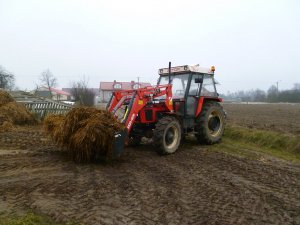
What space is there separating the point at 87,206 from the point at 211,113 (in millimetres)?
6225

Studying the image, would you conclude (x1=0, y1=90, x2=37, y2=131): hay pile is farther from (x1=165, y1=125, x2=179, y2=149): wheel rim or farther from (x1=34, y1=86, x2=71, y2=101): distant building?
(x1=34, y1=86, x2=71, y2=101): distant building

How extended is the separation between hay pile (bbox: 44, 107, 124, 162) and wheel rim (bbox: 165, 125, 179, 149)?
165 cm

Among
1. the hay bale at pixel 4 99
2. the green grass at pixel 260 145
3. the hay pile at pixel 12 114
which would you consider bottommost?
the green grass at pixel 260 145

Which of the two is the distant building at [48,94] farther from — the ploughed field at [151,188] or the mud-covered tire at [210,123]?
the ploughed field at [151,188]

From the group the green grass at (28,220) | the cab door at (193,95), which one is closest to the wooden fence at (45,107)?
the cab door at (193,95)

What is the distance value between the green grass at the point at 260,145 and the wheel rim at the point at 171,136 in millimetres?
1556

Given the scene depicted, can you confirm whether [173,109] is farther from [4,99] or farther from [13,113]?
[4,99]

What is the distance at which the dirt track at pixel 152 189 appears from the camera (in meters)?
4.14

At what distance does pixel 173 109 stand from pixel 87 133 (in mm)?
3178

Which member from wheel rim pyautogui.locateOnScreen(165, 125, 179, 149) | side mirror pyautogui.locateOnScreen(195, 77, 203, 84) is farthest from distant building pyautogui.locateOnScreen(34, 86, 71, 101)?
wheel rim pyautogui.locateOnScreen(165, 125, 179, 149)

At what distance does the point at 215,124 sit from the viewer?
996cm

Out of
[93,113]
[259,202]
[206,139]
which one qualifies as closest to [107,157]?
[93,113]

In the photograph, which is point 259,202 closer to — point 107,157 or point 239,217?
point 239,217

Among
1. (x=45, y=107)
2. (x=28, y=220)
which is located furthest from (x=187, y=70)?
(x=45, y=107)
